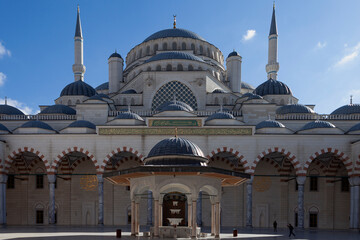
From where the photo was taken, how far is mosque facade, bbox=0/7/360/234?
20.9 m

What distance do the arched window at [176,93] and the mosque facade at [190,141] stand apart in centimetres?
8

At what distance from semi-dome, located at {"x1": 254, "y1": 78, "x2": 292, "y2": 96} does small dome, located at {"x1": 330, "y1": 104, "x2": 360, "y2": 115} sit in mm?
3829

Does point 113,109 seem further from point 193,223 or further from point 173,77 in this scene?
point 193,223

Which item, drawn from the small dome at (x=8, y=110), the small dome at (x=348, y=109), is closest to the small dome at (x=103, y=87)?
the small dome at (x=8, y=110)

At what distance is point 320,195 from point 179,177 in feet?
47.5

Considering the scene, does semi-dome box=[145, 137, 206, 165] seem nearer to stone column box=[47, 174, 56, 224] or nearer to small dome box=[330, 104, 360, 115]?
stone column box=[47, 174, 56, 224]

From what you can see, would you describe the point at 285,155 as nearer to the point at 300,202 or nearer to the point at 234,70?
the point at 300,202

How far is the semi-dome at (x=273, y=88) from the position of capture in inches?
1123

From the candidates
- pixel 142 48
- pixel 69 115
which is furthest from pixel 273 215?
pixel 142 48

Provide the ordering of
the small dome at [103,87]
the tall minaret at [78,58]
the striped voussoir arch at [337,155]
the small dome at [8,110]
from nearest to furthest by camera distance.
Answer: the striped voussoir arch at [337,155], the small dome at [8,110], the tall minaret at [78,58], the small dome at [103,87]

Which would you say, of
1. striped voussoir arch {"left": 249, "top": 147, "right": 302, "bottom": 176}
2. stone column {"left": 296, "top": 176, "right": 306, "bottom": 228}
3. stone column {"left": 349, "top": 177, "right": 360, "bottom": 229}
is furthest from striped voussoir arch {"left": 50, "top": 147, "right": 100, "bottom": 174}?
stone column {"left": 349, "top": 177, "right": 360, "bottom": 229}

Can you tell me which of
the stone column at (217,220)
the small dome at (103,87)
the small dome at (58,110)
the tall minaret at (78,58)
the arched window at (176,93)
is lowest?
the stone column at (217,220)

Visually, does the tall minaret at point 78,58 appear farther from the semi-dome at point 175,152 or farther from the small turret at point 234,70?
the semi-dome at point 175,152

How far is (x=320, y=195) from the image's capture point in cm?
2331
